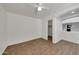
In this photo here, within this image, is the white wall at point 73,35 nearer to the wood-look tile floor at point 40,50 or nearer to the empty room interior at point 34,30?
the empty room interior at point 34,30

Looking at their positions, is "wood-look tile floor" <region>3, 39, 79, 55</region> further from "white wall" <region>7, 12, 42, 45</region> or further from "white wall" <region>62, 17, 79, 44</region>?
"white wall" <region>62, 17, 79, 44</region>

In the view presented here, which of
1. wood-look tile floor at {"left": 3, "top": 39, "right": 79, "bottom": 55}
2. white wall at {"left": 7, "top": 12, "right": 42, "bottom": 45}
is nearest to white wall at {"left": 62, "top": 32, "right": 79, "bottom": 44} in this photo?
wood-look tile floor at {"left": 3, "top": 39, "right": 79, "bottom": 55}

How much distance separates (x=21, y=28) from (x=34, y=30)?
1.29 meters

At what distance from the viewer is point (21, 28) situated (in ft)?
12.1

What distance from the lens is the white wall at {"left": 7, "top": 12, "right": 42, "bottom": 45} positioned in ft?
10.3

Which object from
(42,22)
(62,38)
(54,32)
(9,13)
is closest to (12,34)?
(9,13)

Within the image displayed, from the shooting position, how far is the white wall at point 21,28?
312 cm

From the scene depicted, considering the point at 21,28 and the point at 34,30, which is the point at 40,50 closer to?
the point at 21,28

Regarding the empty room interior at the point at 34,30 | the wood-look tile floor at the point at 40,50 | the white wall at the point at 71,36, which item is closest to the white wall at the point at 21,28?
the empty room interior at the point at 34,30

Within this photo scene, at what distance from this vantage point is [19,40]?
359cm

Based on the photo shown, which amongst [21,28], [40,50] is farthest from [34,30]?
[40,50]
